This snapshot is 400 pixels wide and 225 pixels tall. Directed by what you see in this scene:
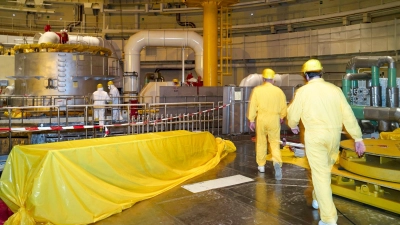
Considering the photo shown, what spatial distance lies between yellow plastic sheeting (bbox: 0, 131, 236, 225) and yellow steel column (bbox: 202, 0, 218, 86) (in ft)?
30.3

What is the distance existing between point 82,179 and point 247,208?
2037 mm

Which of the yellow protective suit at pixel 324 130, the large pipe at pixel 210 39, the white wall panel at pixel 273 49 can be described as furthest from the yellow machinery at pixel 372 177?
the white wall panel at pixel 273 49

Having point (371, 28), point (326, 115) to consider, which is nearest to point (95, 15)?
point (371, 28)

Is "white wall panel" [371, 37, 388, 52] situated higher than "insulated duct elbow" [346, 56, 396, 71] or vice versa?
"white wall panel" [371, 37, 388, 52]

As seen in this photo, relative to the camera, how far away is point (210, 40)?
14.2 metres

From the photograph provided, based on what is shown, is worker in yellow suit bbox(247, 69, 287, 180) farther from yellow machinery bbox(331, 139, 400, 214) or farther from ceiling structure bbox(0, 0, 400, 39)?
ceiling structure bbox(0, 0, 400, 39)

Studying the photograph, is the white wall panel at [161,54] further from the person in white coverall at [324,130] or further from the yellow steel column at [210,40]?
the person in white coverall at [324,130]

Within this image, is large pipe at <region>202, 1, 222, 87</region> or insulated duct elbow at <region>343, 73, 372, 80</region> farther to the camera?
large pipe at <region>202, 1, 222, 87</region>

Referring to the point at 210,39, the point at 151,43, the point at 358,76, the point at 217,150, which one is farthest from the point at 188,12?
the point at 217,150

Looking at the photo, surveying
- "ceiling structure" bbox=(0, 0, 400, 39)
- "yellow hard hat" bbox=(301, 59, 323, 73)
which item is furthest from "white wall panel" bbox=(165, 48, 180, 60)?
"yellow hard hat" bbox=(301, 59, 323, 73)

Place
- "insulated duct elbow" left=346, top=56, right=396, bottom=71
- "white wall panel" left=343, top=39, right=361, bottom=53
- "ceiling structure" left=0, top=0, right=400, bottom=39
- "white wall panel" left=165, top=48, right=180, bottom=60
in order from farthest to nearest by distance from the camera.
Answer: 1. "white wall panel" left=165, top=48, right=180, bottom=60
2. "ceiling structure" left=0, top=0, right=400, bottom=39
3. "white wall panel" left=343, top=39, right=361, bottom=53
4. "insulated duct elbow" left=346, top=56, right=396, bottom=71

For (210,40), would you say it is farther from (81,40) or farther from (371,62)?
(371,62)

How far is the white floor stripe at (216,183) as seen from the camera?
Answer: 5.11 m

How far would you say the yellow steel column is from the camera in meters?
14.1
